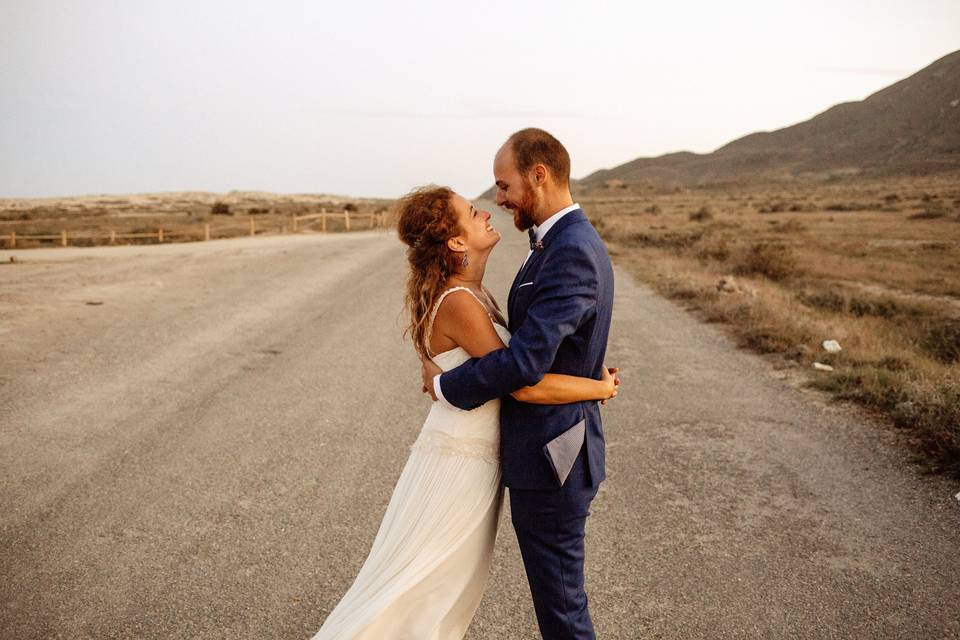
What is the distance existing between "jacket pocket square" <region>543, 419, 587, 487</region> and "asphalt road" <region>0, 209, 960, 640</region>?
50.4 inches

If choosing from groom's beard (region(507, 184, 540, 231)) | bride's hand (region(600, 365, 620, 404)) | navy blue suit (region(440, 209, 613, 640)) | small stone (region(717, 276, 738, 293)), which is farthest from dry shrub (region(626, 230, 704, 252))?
navy blue suit (region(440, 209, 613, 640))

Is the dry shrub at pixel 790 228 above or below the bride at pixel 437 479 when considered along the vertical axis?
above

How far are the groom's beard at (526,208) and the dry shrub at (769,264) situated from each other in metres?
15.4

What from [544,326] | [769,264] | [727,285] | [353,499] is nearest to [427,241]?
[544,326]

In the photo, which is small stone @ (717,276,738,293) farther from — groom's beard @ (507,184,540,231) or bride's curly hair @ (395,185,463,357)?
bride's curly hair @ (395,185,463,357)

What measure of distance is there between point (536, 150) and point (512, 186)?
134 millimetres

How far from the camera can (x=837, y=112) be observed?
17688cm

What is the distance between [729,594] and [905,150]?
454 ft

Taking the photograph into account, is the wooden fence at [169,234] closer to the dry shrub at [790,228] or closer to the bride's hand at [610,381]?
the dry shrub at [790,228]

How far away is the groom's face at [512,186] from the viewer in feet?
7.04

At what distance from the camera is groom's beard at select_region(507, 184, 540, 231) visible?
2.16 metres

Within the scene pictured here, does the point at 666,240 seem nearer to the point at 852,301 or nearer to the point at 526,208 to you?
the point at 852,301

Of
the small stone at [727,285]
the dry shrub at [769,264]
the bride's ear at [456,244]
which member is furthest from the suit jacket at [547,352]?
the dry shrub at [769,264]

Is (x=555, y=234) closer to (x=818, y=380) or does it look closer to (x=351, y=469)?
(x=351, y=469)
